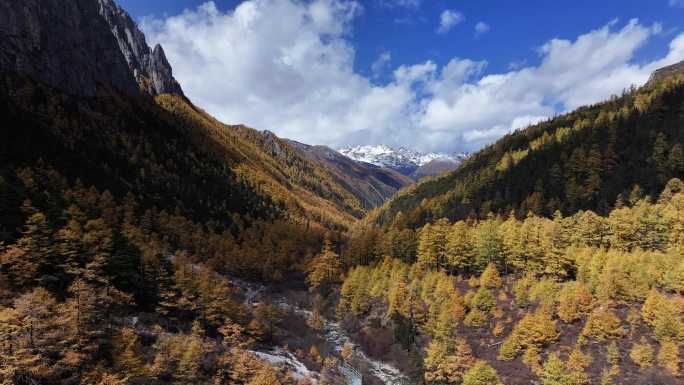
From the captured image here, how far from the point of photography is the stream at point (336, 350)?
2667 inches

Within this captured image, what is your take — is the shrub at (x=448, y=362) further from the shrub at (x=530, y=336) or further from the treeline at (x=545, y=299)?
the shrub at (x=530, y=336)

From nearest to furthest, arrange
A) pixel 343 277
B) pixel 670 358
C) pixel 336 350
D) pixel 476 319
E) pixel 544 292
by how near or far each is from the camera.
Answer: pixel 670 358 → pixel 544 292 → pixel 476 319 → pixel 336 350 → pixel 343 277

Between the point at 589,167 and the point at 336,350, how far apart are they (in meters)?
116

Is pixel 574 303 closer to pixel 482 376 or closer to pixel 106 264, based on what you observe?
pixel 482 376

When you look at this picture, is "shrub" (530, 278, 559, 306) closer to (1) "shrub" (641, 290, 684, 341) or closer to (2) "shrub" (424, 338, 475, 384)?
(1) "shrub" (641, 290, 684, 341)

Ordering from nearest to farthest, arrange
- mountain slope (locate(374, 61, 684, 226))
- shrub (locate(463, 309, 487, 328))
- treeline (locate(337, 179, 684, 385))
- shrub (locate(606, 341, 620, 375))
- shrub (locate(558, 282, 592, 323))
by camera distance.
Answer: shrub (locate(606, 341, 620, 375)) < treeline (locate(337, 179, 684, 385)) < shrub (locate(558, 282, 592, 323)) < shrub (locate(463, 309, 487, 328)) < mountain slope (locate(374, 61, 684, 226))

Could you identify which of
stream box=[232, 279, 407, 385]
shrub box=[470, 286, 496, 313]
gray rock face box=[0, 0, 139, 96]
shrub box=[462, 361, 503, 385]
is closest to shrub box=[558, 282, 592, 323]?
shrub box=[470, 286, 496, 313]

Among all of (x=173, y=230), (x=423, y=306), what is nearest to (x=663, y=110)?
(x=423, y=306)

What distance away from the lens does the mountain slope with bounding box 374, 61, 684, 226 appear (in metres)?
118

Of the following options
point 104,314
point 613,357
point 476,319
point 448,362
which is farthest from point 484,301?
point 104,314

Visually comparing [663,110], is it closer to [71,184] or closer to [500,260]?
[500,260]

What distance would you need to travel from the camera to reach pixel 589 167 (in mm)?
136875

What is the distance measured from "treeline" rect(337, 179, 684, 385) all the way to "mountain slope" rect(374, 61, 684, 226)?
601 inches

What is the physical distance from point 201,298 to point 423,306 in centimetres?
4990
